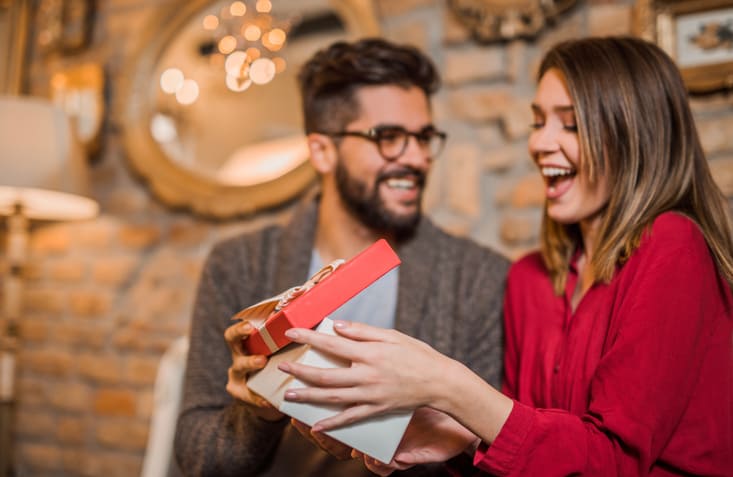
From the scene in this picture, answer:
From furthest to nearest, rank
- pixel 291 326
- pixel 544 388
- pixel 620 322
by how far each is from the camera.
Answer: pixel 544 388
pixel 620 322
pixel 291 326

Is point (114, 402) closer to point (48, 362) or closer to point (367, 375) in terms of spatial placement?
point (48, 362)

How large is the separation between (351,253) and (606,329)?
741mm

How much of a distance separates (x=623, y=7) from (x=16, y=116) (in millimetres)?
1759

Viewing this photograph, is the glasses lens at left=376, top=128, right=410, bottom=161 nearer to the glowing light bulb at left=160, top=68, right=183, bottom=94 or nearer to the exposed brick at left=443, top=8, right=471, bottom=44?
the exposed brick at left=443, top=8, right=471, bottom=44

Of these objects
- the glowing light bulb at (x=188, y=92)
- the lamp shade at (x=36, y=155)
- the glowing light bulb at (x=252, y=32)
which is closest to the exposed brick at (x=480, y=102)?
the glowing light bulb at (x=252, y=32)

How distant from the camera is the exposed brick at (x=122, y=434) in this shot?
2168mm

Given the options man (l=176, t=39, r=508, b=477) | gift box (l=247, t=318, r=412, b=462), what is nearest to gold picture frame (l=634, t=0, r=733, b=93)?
man (l=176, t=39, r=508, b=477)

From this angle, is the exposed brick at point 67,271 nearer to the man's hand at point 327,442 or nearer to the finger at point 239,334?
the finger at point 239,334

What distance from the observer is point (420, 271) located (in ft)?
4.95

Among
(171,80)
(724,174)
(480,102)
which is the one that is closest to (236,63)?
(171,80)

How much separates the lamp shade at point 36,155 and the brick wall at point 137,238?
28 centimetres

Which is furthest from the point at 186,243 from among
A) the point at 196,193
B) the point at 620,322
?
the point at 620,322

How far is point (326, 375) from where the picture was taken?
0.82 m

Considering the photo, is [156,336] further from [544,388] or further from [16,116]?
[544,388]
